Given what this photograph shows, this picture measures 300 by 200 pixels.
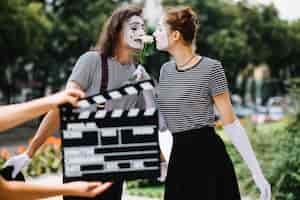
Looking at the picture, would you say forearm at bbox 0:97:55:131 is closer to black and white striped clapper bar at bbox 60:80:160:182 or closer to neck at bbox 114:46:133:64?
black and white striped clapper bar at bbox 60:80:160:182

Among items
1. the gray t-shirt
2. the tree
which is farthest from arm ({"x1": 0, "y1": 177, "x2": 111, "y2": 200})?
the tree

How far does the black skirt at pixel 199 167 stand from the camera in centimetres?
351

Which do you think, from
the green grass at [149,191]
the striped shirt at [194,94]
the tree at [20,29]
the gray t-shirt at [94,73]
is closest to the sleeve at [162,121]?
the striped shirt at [194,94]

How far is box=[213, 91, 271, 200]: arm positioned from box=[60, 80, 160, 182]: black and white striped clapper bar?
0.99 metres

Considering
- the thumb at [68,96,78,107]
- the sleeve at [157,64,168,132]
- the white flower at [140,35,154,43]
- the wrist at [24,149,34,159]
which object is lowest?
the wrist at [24,149,34,159]

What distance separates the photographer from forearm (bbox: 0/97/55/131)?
2.22 m

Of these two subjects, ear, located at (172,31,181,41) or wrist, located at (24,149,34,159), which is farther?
ear, located at (172,31,181,41)

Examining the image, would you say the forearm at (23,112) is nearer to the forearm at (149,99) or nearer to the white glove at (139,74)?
the forearm at (149,99)

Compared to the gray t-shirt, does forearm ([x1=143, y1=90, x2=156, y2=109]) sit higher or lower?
lower

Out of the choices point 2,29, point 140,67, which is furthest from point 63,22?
point 140,67

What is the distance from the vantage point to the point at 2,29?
25922mm

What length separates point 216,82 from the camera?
3488 mm

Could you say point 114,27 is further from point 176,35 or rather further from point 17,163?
point 17,163

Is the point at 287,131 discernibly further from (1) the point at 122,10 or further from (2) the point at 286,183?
(1) the point at 122,10
